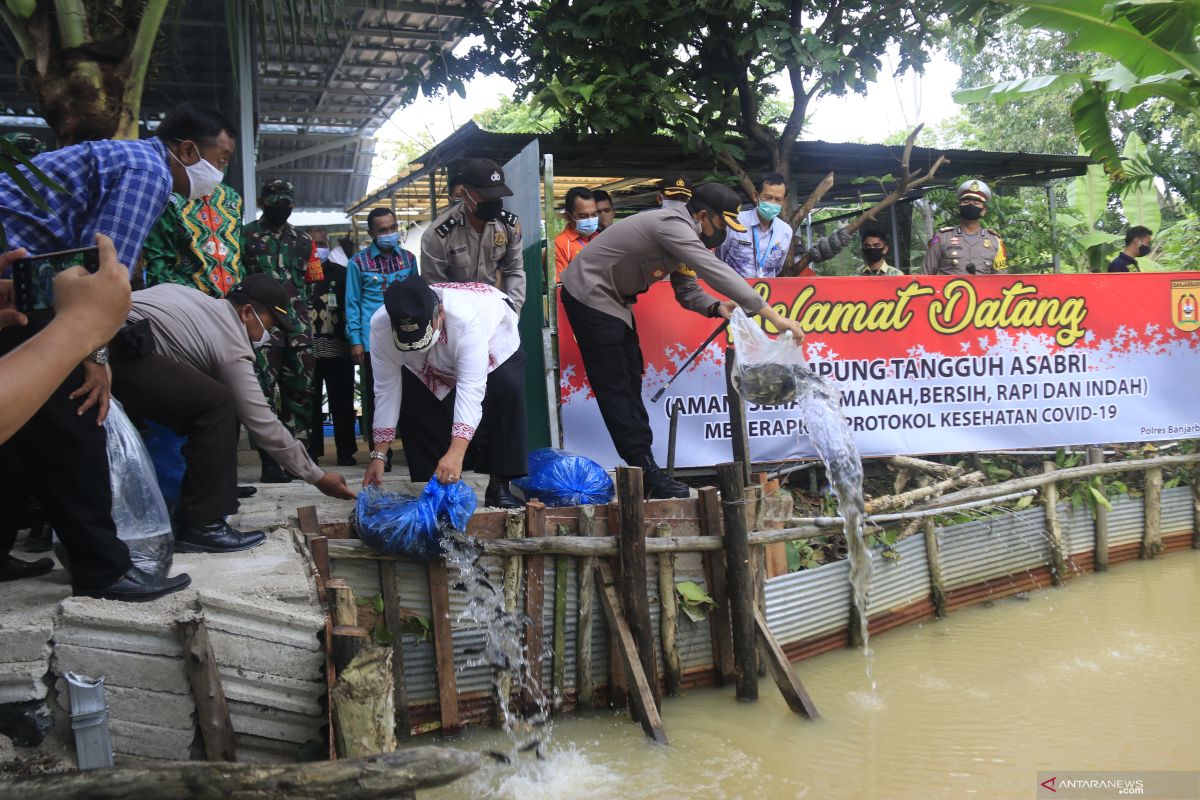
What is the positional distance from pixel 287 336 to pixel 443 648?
2372 mm

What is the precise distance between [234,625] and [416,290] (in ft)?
5.88

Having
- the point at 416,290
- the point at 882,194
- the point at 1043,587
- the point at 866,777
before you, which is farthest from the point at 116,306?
the point at 882,194

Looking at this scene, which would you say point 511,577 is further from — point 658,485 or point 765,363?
point 765,363

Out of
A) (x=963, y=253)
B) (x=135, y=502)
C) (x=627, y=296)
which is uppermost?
(x=963, y=253)

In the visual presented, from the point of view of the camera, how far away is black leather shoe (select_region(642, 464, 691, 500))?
551 centimetres

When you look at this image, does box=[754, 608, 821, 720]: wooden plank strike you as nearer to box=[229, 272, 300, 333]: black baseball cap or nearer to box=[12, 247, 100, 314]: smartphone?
box=[229, 272, 300, 333]: black baseball cap

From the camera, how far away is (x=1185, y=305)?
7.54m

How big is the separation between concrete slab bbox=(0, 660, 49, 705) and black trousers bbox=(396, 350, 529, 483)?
2270 mm

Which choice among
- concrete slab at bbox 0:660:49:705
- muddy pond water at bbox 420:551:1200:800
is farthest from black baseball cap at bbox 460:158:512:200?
concrete slab at bbox 0:660:49:705

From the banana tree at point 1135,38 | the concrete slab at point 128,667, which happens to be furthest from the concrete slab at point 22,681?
the banana tree at point 1135,38

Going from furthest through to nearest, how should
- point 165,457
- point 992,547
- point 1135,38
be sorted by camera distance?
point 992,547 → point 1135,38 → point 165,457

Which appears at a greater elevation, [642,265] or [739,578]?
[642,265]

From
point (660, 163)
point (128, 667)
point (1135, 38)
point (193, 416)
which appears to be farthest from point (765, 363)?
point (660, 163)

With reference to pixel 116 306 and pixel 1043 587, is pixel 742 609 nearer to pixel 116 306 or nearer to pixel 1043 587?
pixel 1043 587
